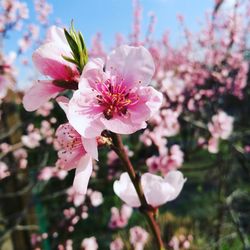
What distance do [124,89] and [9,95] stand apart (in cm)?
361

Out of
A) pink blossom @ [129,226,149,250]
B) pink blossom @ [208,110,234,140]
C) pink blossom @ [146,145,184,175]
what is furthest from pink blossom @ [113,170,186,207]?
pink blossom @ [208,110,234,140]

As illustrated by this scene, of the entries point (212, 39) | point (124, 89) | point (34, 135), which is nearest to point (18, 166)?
point (34, 135)

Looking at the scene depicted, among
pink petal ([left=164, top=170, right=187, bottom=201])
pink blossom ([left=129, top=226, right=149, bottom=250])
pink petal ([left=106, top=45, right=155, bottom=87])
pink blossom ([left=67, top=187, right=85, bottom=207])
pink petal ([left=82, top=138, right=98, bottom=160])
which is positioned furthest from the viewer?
pink blossom ([left=67, top=187, right=85, bottom=207])

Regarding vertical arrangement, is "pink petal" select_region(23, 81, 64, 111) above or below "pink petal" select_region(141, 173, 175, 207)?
above

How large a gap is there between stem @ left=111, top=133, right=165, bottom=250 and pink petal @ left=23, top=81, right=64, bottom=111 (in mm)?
169

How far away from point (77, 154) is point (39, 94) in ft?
0.51

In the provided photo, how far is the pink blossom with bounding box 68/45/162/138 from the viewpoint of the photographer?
76 centimetres

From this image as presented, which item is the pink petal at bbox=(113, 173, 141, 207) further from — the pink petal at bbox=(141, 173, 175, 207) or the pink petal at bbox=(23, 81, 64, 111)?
the pink petal at bbox=(23, 81, 64, 111)

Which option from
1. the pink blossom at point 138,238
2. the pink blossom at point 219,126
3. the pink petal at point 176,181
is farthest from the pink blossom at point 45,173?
the pink petal at point 176,181

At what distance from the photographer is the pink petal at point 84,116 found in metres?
0.74

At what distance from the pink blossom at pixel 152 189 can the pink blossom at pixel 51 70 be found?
0.86 ft

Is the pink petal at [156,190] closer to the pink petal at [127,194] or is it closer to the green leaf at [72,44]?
the pink petal at [127,194]

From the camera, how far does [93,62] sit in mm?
763

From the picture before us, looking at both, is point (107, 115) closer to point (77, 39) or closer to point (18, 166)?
point (77, 39)
